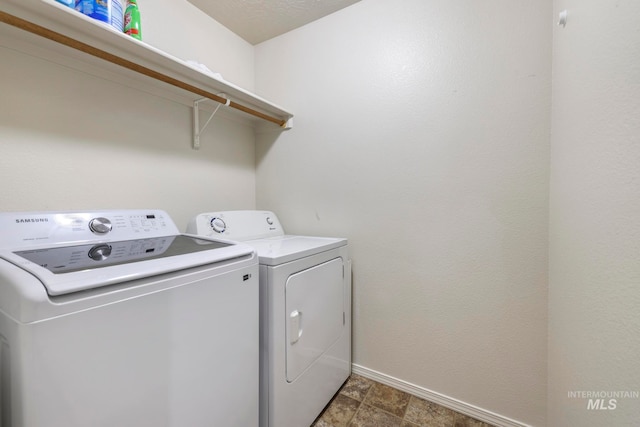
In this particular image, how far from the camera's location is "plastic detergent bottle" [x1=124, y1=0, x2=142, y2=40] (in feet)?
3.96

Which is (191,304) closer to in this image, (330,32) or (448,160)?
(448,160)

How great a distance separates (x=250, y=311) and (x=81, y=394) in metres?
0.50

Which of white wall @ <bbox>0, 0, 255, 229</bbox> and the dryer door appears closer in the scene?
white wall @ <bbox>0, 0, 255, 229</bbox>

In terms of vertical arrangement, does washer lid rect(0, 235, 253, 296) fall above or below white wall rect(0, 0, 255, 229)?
below

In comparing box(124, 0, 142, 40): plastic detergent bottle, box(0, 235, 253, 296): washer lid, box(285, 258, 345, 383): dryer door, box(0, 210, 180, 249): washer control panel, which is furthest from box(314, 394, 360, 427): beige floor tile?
box(124, 0, 142, 40): plastic detergent bottle

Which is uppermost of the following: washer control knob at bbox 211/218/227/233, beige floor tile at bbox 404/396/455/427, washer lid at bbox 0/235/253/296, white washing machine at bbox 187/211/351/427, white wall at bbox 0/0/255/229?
white wall at bbox 0/0/255/229

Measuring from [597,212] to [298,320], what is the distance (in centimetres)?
116

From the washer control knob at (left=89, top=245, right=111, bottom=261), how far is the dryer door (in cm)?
68

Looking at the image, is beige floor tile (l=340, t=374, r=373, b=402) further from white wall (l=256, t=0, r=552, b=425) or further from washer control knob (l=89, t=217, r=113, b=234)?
washer control knob (l=89, t=217, r=113, b=234)

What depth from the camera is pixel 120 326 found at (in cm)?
65

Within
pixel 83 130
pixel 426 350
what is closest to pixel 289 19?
pixel 83 130

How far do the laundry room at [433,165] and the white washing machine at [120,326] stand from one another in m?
0.49

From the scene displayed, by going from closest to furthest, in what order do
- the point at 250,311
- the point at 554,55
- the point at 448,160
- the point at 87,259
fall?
the point at 87,259 < the point at 250,311 < the point at 554,55 < the point at 448,160

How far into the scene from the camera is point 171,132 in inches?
64.2
